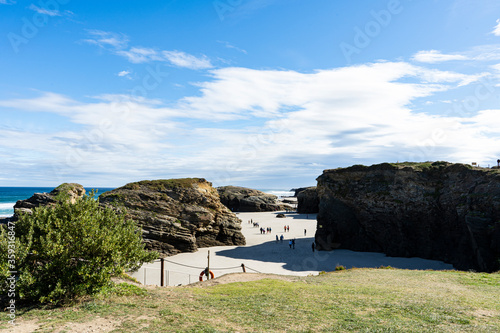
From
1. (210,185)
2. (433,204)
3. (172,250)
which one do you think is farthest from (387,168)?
(172,250)

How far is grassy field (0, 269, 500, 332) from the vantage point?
11.1 meters

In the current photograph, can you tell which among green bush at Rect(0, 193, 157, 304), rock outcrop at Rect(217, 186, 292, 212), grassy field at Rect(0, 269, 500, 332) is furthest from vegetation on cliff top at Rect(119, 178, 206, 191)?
rock outcrop at Rect(217, 186, 292, 212)

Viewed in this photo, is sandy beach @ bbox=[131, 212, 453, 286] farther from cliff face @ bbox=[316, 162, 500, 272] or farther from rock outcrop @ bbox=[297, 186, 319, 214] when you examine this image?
rock outcrop @ bbox=[297, 186, 319, 214]

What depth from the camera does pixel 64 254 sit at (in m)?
13.0

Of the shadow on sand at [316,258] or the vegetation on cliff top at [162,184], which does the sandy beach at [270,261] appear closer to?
the shadow on sand at [316,258]

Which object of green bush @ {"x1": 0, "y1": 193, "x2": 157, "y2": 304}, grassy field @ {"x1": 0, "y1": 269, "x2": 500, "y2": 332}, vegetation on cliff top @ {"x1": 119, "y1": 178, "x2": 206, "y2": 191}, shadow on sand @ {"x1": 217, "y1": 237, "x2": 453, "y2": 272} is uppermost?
vegetation on cliff top @ {"x1": 119, "y1": 178, "x2": 206, "y2": 191}

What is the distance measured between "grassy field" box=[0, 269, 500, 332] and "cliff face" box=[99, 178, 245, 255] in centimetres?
2725

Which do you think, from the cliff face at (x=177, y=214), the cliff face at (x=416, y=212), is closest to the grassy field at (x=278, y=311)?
the cliff face at (x=416, y=212)

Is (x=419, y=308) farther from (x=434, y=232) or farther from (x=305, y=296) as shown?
(x=434, y=232)

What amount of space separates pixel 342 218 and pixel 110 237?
4066cm

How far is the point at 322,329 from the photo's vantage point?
11.0 meters

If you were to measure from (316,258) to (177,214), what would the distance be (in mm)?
20467

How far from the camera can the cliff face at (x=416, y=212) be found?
112 ft

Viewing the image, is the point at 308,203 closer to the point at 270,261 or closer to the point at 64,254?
the point at 270,261
